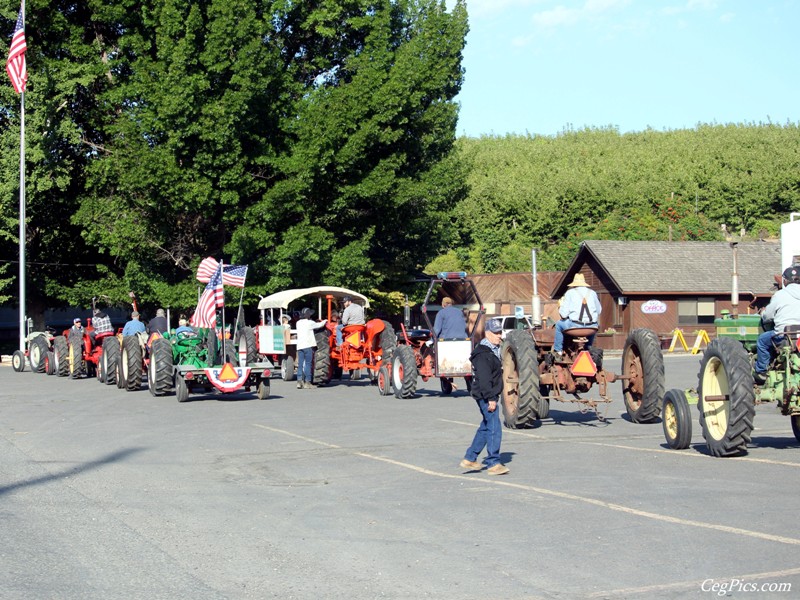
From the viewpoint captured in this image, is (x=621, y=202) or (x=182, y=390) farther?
(x=621, y=202)

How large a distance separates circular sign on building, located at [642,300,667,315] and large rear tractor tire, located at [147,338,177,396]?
3269cm

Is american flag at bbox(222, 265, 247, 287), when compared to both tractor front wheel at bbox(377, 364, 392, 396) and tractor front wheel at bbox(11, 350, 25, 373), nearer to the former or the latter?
tractor front wheel at bbox(377, 364, 392, 396)

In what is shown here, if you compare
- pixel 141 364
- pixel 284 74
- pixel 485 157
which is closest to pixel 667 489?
pixel 141 364

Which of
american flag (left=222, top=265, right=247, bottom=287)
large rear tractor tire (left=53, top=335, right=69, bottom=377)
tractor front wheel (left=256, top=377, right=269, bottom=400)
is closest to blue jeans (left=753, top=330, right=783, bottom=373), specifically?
tractor front wheel (left=256, top=377, right=269, bottom=400)

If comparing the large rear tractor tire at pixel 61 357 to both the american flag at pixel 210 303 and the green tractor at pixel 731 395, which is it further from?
the green tractor at pixel 731 395

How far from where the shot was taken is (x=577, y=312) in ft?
52.4

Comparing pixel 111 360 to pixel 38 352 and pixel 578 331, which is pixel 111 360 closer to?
pixel 38 352

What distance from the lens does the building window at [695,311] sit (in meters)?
52.9

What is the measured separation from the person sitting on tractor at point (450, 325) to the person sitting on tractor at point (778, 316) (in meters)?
9.09

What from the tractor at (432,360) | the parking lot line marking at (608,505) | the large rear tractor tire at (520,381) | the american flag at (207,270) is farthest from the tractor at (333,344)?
the parking lot line marking at (608,505)

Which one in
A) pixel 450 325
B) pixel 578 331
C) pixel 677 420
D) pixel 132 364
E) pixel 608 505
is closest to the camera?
pixel 608 505

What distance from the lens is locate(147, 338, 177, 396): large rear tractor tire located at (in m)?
22.8

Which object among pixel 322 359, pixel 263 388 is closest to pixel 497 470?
pixel 263 388

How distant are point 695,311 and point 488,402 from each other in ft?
143
